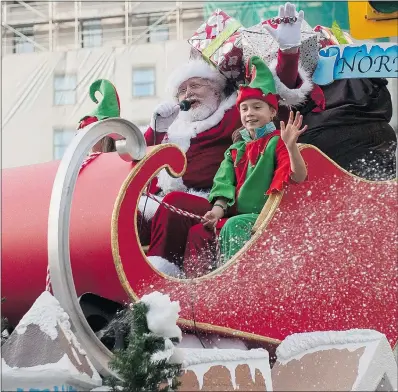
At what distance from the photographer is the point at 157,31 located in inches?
238

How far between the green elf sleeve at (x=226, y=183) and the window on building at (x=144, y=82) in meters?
2.30

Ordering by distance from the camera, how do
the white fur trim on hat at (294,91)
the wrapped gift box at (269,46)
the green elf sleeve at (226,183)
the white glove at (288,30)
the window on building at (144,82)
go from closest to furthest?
1. the green elf sleeve at (226,183)
2. the white glove at (288,30)
3. the white fur trim on hat at (294,91)
4. the wrapped gift box at (269,46)
5. the window on building at (144,82)

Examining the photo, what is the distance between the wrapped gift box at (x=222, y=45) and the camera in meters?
3.66

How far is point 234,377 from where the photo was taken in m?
2.41

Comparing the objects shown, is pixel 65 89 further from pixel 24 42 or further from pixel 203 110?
pixel 203 110

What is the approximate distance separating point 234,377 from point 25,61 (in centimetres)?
380

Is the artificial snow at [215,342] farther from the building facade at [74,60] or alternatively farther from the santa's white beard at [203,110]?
the building facade at [74,60]

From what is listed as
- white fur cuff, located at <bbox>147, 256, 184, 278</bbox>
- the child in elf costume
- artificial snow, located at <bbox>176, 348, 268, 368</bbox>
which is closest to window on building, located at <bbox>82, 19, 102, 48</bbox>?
the child in elf costume

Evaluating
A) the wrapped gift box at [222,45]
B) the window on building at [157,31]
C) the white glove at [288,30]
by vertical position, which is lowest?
the window on building at [157,31]

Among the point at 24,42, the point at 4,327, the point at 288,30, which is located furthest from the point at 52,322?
the point at 24,42

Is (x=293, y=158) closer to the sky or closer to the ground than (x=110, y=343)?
closer to the sky

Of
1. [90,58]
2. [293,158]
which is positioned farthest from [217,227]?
[90,58]

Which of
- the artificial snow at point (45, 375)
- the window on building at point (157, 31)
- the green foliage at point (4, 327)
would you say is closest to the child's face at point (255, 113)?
the green foliage at point (4, 327)

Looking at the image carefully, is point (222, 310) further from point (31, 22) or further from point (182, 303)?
point (31, 22)
